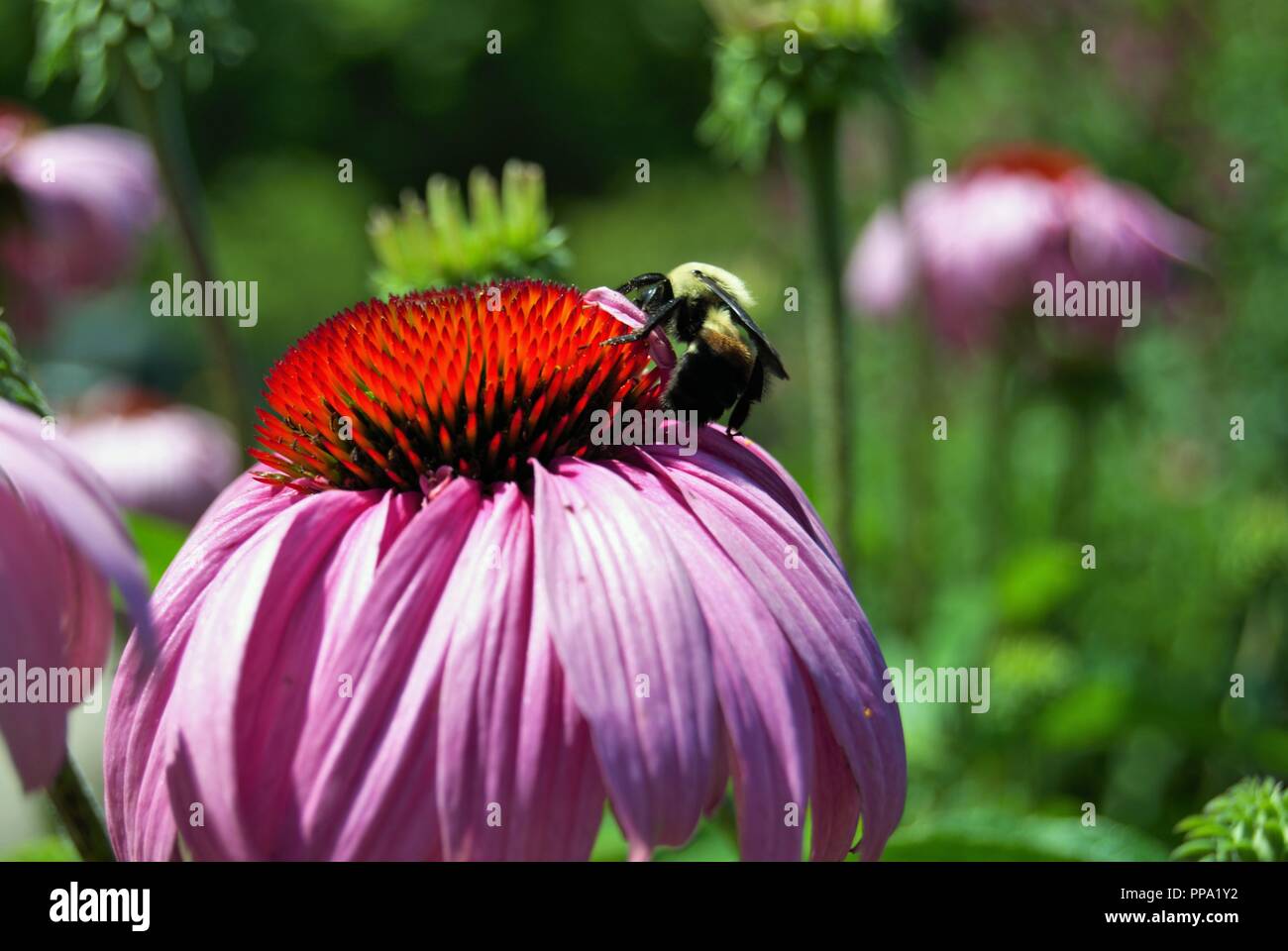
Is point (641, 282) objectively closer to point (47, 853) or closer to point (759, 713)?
point (759, 713)

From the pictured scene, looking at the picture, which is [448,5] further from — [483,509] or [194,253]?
[483,509]

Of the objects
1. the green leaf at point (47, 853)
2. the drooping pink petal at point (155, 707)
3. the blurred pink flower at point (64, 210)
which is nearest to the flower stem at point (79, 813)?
the drooping pink petal at point (155, 707)
